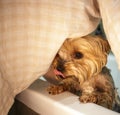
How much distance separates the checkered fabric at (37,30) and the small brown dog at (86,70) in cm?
5

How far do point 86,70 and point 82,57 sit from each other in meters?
0.05

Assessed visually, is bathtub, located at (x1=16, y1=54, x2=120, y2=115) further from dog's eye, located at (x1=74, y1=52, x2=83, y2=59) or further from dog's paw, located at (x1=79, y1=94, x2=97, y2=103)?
dog's eye, located at (x1=74, y1=52, x2=83, y2=59)

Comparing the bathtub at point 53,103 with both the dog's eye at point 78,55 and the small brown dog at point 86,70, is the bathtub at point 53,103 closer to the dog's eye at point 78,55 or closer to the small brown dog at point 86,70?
the small brown dog at point 86,70

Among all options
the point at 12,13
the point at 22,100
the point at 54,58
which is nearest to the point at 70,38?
the point at 54,58

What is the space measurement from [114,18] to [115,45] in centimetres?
7

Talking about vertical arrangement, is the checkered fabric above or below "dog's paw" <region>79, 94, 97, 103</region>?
above

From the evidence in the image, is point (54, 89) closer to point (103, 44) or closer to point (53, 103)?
point (53, 103)

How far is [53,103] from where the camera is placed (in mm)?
796

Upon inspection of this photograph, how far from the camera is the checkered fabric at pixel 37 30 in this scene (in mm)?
677

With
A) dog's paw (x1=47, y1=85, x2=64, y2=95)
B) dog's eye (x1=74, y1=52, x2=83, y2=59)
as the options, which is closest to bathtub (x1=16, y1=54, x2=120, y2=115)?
A: dog's paw (x1=47, y1=85, x2=64, y2=95)

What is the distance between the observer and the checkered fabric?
0.68m

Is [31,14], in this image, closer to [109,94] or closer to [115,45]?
[115,45]

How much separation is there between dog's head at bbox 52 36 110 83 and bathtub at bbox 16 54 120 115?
0.29ft

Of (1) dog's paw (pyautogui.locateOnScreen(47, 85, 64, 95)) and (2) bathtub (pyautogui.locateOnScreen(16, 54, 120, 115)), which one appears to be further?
(1) dog's paw (pyautogui.locateOnScreen(47, 85, 64, 95))
